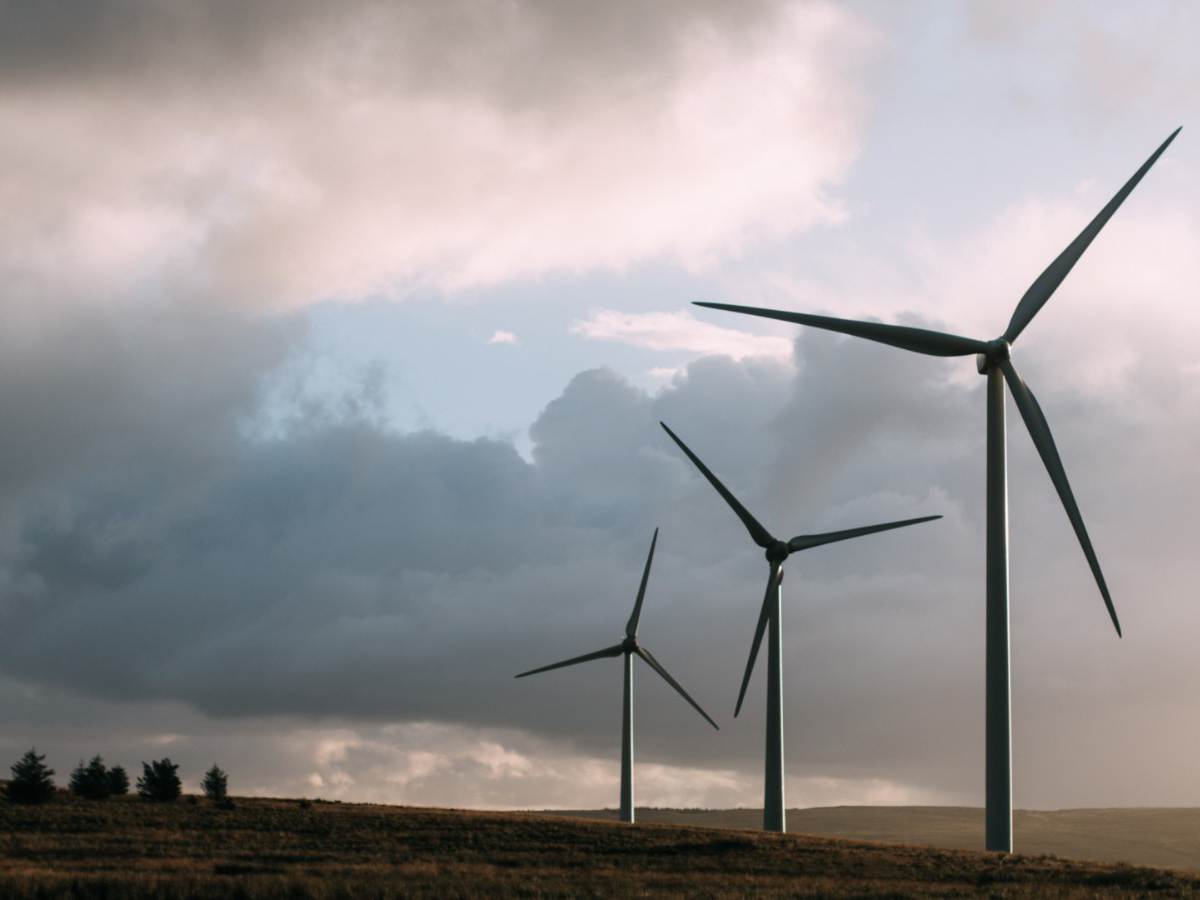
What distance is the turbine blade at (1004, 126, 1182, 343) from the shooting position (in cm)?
6594

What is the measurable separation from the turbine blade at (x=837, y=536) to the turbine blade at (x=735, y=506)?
5.35 ft

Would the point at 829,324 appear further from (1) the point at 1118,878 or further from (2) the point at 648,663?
(2) the point at 648,663

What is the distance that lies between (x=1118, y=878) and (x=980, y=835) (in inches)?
4579

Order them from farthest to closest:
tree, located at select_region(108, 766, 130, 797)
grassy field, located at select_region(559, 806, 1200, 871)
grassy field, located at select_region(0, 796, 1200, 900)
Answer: grassy field, located at select_region(559, 806, 1200, 871), tree, located at select_region(108, 766, 130, 797), grassy field, located at select_region(0, 796, 1200, 900)

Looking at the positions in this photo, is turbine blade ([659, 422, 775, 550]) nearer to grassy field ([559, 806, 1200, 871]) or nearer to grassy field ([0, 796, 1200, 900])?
grassy field ([0, 796, 1200, 900])

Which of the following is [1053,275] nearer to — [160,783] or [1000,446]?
[1000,446]

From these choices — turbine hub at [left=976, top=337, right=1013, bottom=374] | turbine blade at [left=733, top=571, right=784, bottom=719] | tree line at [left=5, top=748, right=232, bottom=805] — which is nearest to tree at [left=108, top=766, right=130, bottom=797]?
tree line at [left=5, top=748, right=232, bottom=805]

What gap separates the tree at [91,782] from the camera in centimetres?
9738

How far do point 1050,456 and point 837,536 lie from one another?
3054 cm

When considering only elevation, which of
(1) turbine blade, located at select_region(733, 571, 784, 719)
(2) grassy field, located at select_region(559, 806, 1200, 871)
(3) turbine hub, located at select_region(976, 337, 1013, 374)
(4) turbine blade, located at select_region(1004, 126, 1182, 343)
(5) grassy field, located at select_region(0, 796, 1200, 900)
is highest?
(4) turbine blade, located at select_region(1004, 126, 1182, 343)

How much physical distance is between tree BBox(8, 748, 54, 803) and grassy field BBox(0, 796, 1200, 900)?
4.00 metres

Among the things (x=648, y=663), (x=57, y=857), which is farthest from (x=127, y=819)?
(x=648, y=663)

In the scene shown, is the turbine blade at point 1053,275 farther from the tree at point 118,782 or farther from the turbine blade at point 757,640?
the tree at point 118,782

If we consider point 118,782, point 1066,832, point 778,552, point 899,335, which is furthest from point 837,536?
point 1066,832
